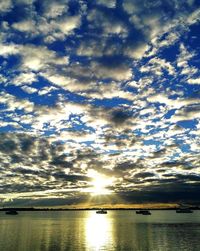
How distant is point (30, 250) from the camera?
8656cm

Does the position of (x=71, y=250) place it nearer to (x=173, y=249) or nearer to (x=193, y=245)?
(x=173, y=249)

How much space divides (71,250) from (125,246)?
643 inches

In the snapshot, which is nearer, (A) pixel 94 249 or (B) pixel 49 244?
(A) pixel 94 249

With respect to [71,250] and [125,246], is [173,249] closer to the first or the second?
[125,246]

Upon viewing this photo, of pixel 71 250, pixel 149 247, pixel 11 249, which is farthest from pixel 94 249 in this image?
pixel 11 249

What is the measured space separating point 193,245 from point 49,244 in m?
41.6

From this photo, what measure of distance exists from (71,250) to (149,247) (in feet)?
72.4

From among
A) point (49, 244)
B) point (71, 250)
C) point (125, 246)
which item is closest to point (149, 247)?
point (125, 246)

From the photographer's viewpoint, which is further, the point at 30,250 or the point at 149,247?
the point at 149,247

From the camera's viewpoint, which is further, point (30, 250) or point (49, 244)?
point (49, 244)

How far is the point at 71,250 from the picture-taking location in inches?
3378

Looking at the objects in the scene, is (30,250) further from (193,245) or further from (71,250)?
(193,245)

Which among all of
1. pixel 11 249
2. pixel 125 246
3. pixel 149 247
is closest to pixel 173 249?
pixel 149 247

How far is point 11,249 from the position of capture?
88.1 m
